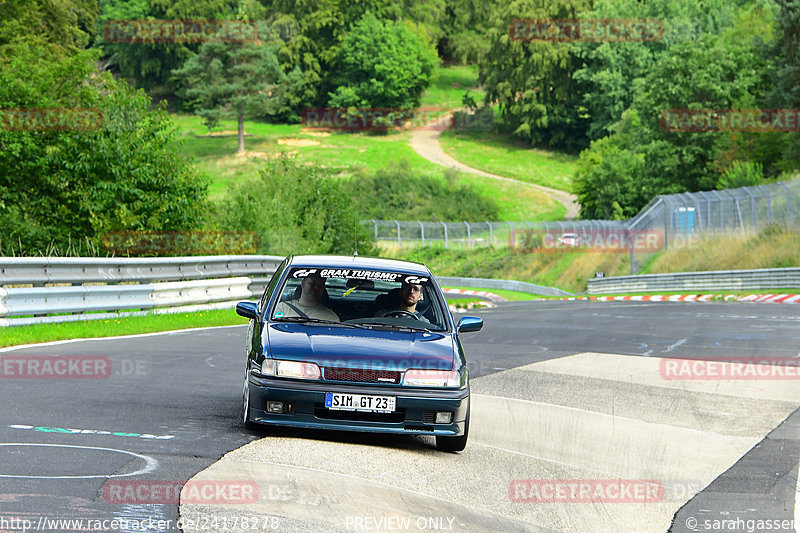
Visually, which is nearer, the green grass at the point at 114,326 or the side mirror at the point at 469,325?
the side mirror at the point at 469,325

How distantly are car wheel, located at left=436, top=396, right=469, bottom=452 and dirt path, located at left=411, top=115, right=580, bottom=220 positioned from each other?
8221 centimetres

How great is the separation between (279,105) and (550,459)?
380 feet

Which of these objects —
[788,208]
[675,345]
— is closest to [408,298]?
[675,345]

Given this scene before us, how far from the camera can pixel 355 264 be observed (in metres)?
8.91

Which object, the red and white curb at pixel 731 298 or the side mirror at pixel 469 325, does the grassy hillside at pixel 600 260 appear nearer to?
the red and white curb at pixel 731 298

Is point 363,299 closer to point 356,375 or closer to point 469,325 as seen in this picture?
point 469,325

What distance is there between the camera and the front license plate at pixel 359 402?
7.22m

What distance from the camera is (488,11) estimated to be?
153 metres

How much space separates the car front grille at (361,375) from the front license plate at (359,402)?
0.42 ft

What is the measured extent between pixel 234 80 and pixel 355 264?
11193cm

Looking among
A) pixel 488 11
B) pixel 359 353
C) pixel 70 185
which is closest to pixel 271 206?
pixel 70 185

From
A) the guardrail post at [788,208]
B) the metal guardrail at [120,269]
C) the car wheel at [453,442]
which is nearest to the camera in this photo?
the car wheel at [453,442]

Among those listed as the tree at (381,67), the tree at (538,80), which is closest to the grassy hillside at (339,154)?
the tree at (538,80)

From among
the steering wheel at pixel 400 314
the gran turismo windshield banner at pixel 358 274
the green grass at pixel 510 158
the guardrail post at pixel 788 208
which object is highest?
the gran turismo windshield banner at pixel 358 274
